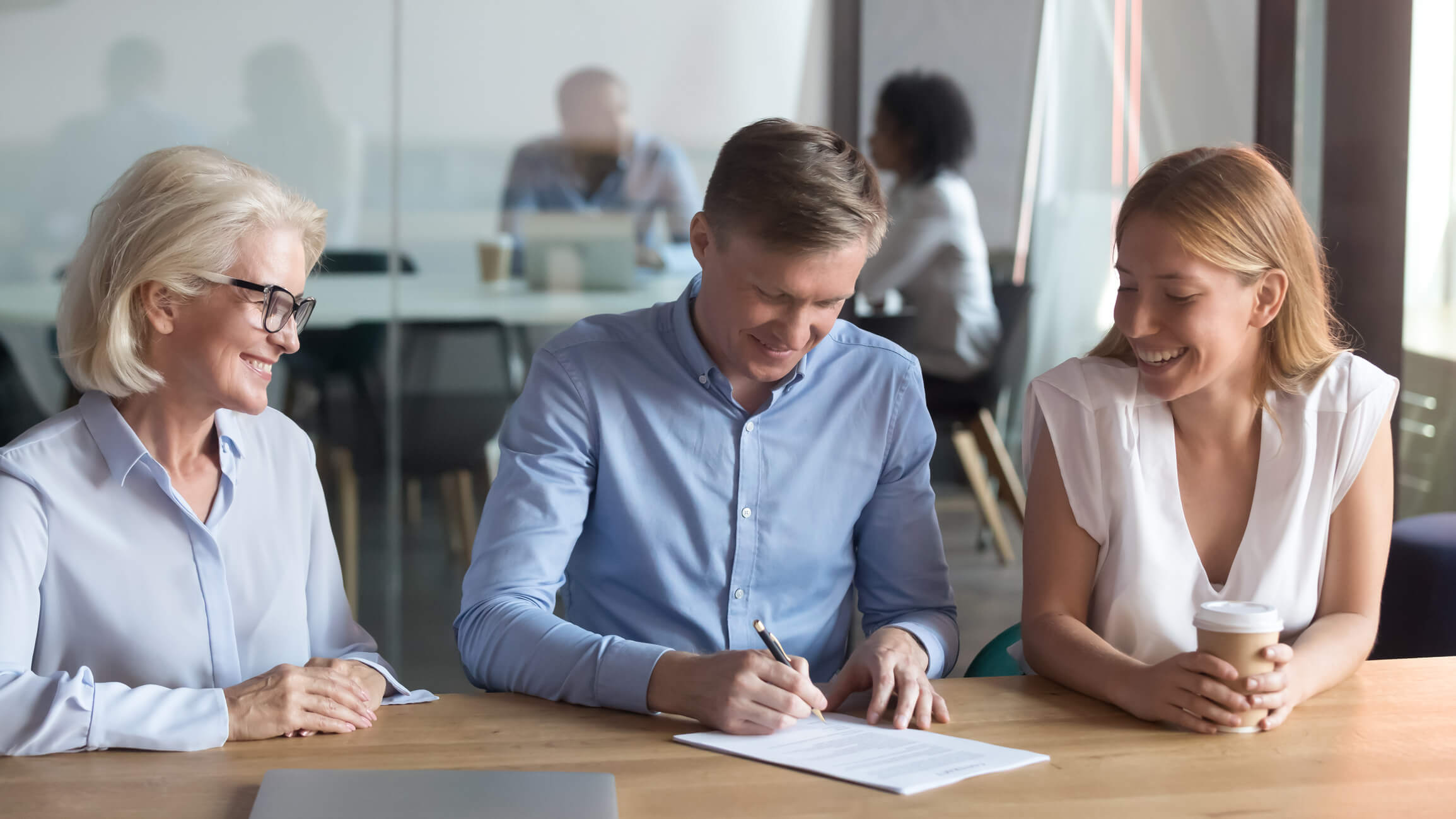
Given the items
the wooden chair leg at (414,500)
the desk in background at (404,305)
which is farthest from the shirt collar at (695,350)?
the wooden chair leg at (414,500)

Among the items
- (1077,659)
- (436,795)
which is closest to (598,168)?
(1077,659)

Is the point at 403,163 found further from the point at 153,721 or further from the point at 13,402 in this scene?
the point at 153,721

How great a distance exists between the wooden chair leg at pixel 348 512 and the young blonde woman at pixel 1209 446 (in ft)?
7.95

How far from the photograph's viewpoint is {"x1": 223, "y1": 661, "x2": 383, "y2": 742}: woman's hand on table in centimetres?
123

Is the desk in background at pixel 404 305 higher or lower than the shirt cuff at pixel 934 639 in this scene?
higher

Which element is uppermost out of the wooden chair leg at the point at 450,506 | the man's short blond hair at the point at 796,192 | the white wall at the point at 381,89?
the white wall at the point at 381,89

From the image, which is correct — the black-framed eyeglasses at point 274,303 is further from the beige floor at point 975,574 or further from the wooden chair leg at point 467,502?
the beige floor at point 975,574

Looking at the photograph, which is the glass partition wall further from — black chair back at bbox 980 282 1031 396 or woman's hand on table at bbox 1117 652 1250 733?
woman's hand on table at bbox 1117 652 1250 733

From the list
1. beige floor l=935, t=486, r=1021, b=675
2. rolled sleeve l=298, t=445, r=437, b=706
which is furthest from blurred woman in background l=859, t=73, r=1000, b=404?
rolled sleeve l=298, t=445, r=437, b=706

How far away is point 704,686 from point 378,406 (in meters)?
2.53

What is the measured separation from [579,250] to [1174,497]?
232 centimetres

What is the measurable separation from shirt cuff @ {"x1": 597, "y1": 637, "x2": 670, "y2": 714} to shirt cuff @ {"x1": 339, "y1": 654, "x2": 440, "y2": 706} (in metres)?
0.19

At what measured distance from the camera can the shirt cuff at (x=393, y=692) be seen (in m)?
1.38

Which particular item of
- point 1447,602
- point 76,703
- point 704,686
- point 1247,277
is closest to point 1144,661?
point 1247,277
